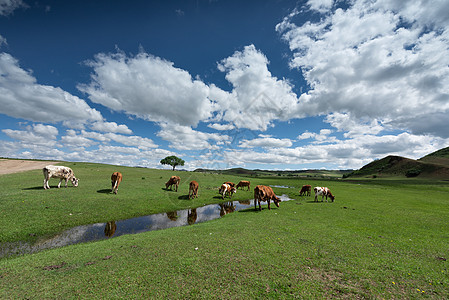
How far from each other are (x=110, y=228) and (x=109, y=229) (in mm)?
257

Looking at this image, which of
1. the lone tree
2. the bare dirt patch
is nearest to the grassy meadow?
the bare dirt patch

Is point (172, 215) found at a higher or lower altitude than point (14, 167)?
lower

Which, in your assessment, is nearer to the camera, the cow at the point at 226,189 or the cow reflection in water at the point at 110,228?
the cow reflection in water at the point at 110,228

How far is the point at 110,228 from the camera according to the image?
46.9ft

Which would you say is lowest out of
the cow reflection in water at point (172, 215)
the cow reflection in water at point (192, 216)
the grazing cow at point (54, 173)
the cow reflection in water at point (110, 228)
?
the cow reflection in water at point (192, 216)

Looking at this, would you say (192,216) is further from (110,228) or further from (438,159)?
(438,159)

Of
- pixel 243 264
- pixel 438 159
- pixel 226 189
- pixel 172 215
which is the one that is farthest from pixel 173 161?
pixel 438 159

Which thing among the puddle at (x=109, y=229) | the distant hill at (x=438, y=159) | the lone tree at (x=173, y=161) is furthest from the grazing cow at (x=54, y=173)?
the distant hill at (x=438, y=159)

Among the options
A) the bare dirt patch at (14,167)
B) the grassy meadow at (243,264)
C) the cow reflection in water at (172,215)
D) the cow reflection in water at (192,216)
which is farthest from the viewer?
the bare dirt patch at (14,167)

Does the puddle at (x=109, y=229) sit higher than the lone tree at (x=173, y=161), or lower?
lower

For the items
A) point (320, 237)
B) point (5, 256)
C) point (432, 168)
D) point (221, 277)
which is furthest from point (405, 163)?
point (5, 256)

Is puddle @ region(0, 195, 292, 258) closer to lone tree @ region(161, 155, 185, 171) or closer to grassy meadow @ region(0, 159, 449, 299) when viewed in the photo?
grassy meadow @ region(0, 159, 449, 299)

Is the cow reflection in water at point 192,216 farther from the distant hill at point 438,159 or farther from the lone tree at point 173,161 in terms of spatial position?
the distant hill at point 438,159

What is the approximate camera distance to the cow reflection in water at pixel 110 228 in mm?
13070
